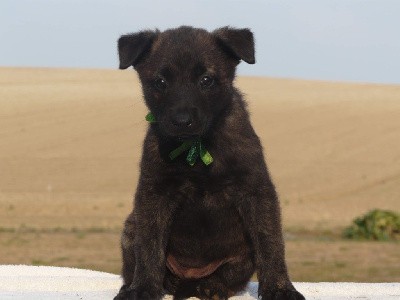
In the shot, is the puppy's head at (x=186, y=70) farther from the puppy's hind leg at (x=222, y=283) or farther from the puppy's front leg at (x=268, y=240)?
the puppy's hind leg at (x=222, y=283)

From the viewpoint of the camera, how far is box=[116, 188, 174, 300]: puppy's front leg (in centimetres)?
507

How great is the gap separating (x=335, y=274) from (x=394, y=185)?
1989 cm

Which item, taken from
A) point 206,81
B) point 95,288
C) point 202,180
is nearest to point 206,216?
point 202,180

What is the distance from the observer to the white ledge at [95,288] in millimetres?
5742

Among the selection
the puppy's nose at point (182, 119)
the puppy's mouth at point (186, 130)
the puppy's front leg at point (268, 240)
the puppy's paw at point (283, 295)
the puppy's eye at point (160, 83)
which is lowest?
the puppy's paw at point (283, 295)

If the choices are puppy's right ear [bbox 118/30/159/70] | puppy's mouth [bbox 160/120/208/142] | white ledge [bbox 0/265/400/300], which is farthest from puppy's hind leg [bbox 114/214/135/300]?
puppy's right ear [bbox 118/30/159/70]

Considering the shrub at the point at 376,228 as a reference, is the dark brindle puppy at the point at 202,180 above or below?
above

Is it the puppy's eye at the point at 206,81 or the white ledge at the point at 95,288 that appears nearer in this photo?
the puppy's eye at the point at 206,81

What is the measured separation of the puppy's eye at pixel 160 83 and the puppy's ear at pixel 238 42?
49 cm

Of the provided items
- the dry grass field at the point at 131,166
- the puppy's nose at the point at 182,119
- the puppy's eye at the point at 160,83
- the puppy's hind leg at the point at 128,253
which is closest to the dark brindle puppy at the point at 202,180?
the puppy's eye at the point at 160,83

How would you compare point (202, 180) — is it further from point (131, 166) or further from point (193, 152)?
point (131, 166)

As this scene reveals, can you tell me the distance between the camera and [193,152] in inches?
198

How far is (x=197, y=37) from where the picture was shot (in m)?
5.22

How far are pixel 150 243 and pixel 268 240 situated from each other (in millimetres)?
720
